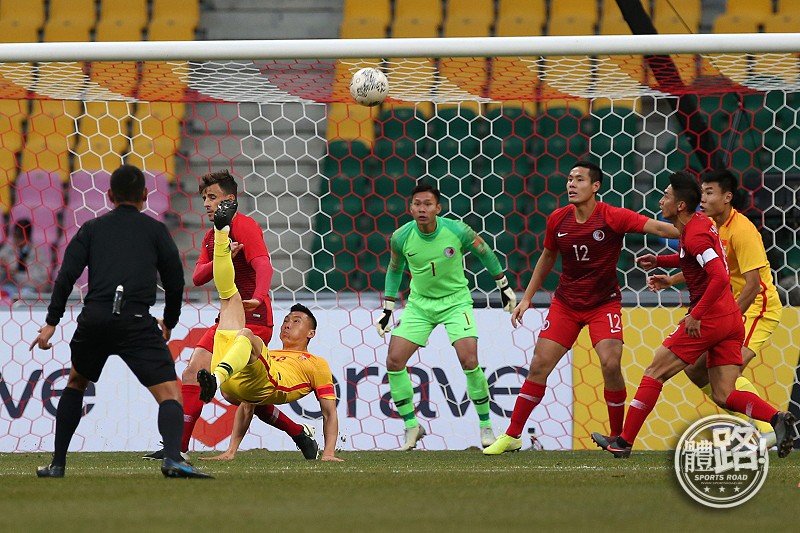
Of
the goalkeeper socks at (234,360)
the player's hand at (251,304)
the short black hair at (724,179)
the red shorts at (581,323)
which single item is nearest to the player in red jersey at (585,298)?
the red shorts at (581,323)

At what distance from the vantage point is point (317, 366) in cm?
748

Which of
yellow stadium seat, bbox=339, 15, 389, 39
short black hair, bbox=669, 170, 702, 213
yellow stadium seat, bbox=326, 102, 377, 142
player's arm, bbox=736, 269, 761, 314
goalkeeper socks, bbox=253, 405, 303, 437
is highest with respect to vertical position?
yellow stadium seat, bbox=339, 15, 389, 39

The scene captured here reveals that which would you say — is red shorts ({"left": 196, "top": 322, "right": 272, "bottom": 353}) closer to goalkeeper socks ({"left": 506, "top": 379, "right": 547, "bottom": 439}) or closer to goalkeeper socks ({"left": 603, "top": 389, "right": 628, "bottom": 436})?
goalkeeper socks ({"left": 506, "top": 379, "right": 547, "bottom": 439})

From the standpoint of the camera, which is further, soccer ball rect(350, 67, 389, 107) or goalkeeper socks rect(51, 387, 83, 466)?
soccer ball rect(350, 67, 389, 107)

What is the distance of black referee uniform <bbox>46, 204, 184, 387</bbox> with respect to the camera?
17.8ft

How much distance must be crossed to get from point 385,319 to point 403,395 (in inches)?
22.2

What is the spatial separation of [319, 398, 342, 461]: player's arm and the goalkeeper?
0.98 m

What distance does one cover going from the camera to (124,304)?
5.41 meters

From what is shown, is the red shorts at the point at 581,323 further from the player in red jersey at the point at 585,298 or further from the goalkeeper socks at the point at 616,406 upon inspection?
the goalkeeper socks at the point at 616,406

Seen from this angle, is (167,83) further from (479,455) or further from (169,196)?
(479,455)

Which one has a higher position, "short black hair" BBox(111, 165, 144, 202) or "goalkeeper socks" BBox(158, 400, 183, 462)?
"short black hair" BBox(111, 165, 144, 202)

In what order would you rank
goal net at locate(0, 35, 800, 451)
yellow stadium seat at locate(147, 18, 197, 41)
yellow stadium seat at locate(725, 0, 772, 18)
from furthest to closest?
yellow stadium seat at locate(147, 18, 197, 41) → yellow stadium seat at locate(725, 0, 772, 18) → goal net at locate(0, 35, 800, 451)

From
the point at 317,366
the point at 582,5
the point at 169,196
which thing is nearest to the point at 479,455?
the point at 317,366
